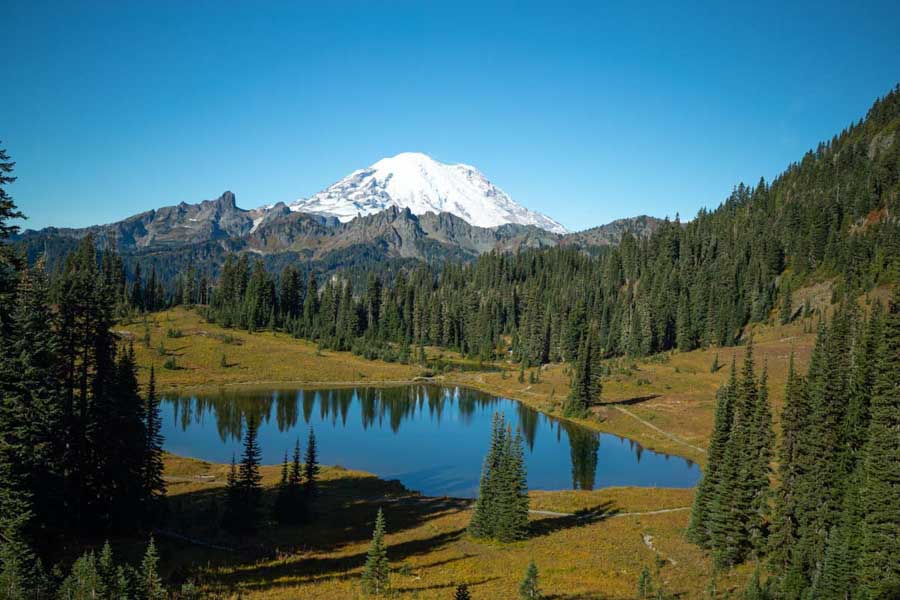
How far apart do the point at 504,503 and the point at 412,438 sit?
4220 centimetres

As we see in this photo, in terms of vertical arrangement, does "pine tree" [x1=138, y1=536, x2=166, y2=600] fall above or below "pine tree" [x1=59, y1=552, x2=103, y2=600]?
below

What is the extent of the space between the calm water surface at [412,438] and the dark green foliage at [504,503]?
1719cm

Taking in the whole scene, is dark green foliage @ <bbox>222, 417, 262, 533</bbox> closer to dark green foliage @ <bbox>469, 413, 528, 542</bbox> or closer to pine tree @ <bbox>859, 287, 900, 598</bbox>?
dark green foliage @ <bbox>469, 413, 528, 542</bbox>

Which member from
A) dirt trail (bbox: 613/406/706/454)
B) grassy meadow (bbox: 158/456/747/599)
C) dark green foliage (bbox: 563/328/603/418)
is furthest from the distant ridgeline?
grassy meadow (bbox: 158/456/747/599)

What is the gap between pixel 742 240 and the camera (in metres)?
165

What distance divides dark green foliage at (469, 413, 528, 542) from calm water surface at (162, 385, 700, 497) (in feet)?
56.4

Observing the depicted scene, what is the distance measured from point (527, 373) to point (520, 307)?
56797mm

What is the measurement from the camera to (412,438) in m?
75.6

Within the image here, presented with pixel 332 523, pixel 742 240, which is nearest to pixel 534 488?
pixel 332 523

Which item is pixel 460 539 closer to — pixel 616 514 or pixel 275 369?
pixel 616 514

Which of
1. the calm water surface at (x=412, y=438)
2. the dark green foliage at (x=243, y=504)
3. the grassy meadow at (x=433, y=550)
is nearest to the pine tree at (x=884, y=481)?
the grassy meadow at (x=433, y=550)

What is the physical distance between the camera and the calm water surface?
2371 inches

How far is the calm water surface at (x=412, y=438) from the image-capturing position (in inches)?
2371

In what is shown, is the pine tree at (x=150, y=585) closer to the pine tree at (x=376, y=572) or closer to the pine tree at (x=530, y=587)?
the pine tree at (x=376, y=572)
